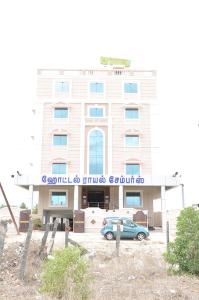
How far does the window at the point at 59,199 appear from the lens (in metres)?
43.5

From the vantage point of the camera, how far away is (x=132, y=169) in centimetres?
4366

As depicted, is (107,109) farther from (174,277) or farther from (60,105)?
(174,277)

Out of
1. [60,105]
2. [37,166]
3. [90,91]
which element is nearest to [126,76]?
[90,91]

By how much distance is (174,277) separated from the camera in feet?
41.1

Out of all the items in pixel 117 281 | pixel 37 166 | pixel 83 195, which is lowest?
pixel 117 281

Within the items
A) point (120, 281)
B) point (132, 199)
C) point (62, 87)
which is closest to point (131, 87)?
point (62, 87)

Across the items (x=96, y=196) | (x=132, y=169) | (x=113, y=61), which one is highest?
(x=113, y=61)

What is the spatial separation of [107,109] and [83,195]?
972 cm

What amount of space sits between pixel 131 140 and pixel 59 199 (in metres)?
9.91

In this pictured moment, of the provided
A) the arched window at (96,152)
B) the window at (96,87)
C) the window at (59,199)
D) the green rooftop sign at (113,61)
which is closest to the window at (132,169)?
the arched window at (96,152)

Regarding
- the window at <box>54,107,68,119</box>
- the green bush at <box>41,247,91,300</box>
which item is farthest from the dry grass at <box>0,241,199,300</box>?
the window at <box>54,107,68,119</box>

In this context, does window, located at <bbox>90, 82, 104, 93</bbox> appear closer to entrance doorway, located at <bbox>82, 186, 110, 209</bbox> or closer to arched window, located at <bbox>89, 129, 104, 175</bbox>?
arched window, located at <bbox>89, 129, 104, 175</bbox>

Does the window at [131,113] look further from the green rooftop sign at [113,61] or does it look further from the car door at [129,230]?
the car door at [129,230]

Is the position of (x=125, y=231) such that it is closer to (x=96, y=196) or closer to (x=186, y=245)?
(x=186, y=245)
